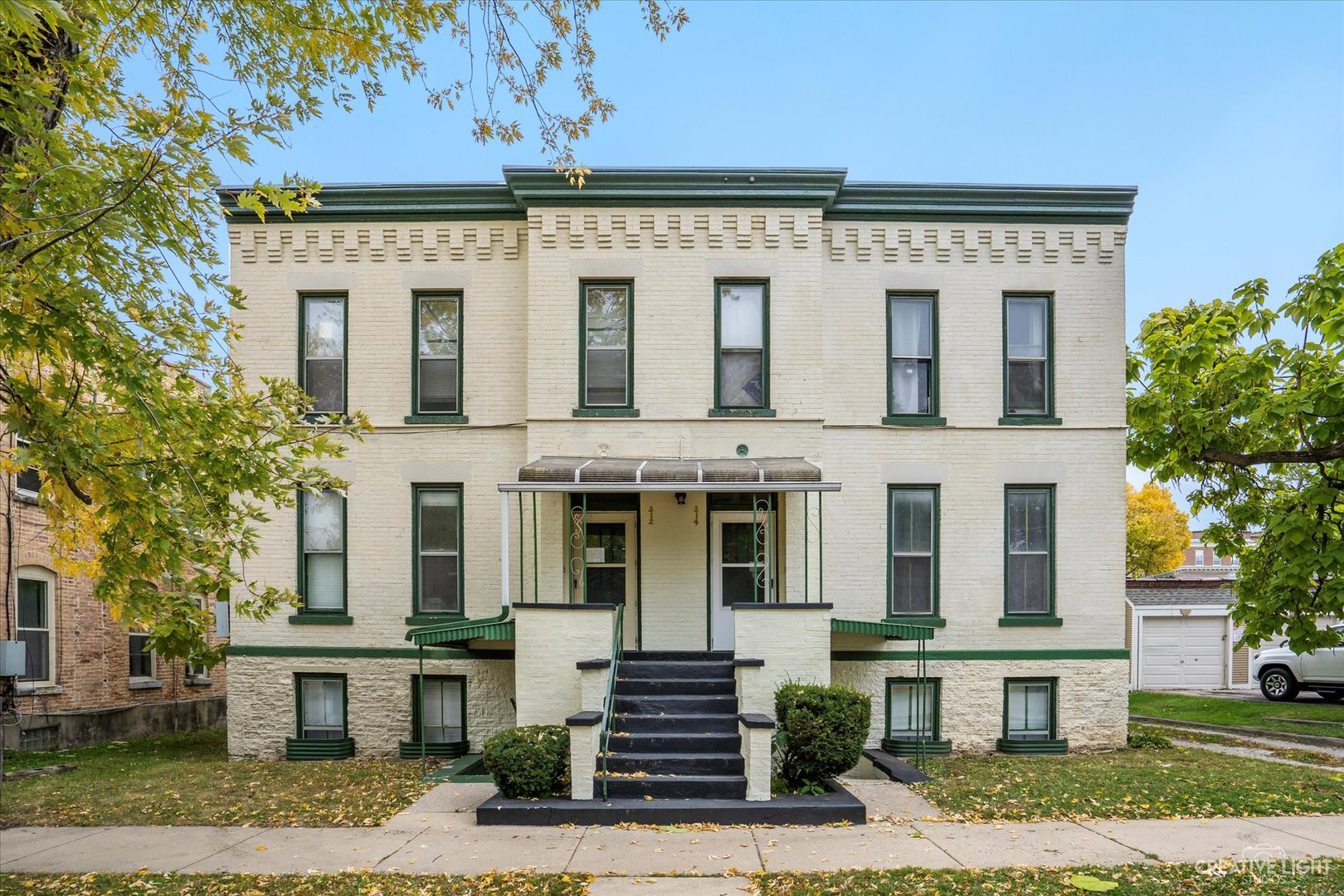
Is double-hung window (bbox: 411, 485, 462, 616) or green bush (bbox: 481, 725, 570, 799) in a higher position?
double-hung window (bbox: 411, 485, 462, 616)

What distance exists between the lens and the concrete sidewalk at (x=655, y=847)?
7.14m

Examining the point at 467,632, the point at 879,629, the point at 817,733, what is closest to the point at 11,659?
the point at 467,632

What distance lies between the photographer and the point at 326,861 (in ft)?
24.0

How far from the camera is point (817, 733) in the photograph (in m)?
9.10

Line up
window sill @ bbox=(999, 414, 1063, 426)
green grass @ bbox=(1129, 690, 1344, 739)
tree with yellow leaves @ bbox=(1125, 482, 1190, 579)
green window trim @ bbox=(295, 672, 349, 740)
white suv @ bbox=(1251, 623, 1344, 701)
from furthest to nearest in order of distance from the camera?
tree with yellow leaves @ bbox=(1125, 482, 1190, 579) < white suv @ bbox=(1251, 623, 1344, 701) < green grass @ bbox=(1129, 690, 1344, 739) < window sill @ bbox=(999, 414, 1063, 426) < green window trim @ bbox=(295, 672, 349, 740)

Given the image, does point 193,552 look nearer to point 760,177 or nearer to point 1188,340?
point 760,177

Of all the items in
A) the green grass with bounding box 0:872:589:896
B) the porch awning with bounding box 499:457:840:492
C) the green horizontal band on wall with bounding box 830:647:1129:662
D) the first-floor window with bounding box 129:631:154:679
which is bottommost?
the first-floor window with bounding box 129:631:154:679

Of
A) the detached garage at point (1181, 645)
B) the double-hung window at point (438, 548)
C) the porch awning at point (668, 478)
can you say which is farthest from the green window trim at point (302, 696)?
the detached garage at point (1181, 645)

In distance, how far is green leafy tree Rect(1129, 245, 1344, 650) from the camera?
12.3m

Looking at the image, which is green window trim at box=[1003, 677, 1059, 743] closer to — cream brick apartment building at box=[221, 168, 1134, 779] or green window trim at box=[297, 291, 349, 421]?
cream brick apartment building at box=[221, 168, 1134, 779]

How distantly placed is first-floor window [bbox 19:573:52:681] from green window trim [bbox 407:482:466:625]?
24.1 feet

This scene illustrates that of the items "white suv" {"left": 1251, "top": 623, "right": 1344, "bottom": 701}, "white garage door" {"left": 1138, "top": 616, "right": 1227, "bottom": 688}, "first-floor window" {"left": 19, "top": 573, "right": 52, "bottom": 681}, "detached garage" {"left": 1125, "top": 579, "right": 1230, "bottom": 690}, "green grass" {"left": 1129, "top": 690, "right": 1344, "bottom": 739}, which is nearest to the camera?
"first-floor window" {"left": 19, "top": 573, "right": 52, "bottom": 681}

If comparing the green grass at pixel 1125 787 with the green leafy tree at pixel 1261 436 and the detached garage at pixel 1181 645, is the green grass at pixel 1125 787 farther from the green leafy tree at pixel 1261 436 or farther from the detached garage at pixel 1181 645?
the detached garage at pixel 1181 645

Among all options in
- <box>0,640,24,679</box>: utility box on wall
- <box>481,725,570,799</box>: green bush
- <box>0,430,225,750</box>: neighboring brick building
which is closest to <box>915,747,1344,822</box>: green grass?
<box>481,725,570,799</box>: green bush
